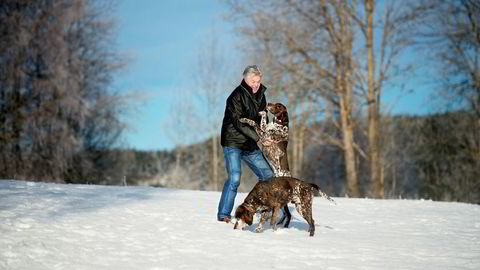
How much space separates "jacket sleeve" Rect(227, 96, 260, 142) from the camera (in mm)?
6863

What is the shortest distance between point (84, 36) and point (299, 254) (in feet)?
72.1

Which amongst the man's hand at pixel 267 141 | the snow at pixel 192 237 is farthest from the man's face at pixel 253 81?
the snow at pixel 192 237

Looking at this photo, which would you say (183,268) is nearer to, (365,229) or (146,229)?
(146,229)

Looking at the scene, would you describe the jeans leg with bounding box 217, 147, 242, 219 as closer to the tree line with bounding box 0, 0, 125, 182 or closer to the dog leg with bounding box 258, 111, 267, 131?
the dog leg with bounding box 258, 111, 267, 131

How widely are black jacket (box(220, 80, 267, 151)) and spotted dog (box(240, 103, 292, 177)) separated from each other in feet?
0.36

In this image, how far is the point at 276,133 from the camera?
702 centimetres

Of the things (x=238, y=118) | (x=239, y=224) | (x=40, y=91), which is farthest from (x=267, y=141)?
(x=40, y=91)

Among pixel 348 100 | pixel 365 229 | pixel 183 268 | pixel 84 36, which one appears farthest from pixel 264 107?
pixel 84 36

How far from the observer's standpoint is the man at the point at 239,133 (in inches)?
275

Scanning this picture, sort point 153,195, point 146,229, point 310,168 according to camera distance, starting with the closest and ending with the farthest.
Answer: point 146,229 < point 153,195 < point 310,168

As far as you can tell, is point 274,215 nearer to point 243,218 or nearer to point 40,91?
point 243,218

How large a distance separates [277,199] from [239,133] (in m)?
1.22

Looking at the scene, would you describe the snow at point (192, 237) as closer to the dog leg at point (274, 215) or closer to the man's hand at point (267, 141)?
the dog leg at point (274, 215)

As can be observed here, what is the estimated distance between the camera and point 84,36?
24.5 meters
